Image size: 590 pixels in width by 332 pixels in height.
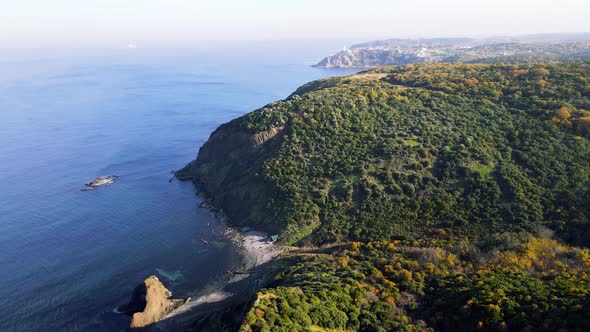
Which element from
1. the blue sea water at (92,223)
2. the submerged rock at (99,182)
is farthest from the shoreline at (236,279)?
the submerged rock at (99,182)

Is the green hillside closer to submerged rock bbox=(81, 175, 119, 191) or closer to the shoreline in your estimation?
the shoreline

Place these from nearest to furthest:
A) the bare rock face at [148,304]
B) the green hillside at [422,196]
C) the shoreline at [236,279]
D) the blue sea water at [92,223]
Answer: the green hillside at [422,196]
the bare rock face at [148,304]
the shoreline at [236,279]
the blue sea water at [92,223]

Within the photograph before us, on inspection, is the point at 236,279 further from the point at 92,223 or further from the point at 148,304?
the point at 92,223

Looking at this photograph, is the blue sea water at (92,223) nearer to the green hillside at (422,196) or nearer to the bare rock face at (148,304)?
the bare rock face at (148,304)

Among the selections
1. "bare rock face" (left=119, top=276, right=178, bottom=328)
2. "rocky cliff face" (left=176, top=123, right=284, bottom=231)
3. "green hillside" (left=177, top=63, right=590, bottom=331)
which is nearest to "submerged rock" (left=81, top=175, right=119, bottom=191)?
"rocky cliff face" (left=176, top=123, right=284, bottom=231)

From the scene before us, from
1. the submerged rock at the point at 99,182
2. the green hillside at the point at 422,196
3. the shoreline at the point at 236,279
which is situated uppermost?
the green hillside at the point at 422,196

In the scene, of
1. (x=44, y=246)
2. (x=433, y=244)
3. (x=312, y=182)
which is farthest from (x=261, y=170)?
(x=44, y=246)

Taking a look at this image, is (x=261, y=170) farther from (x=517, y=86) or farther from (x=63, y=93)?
(x=63, y=93)
